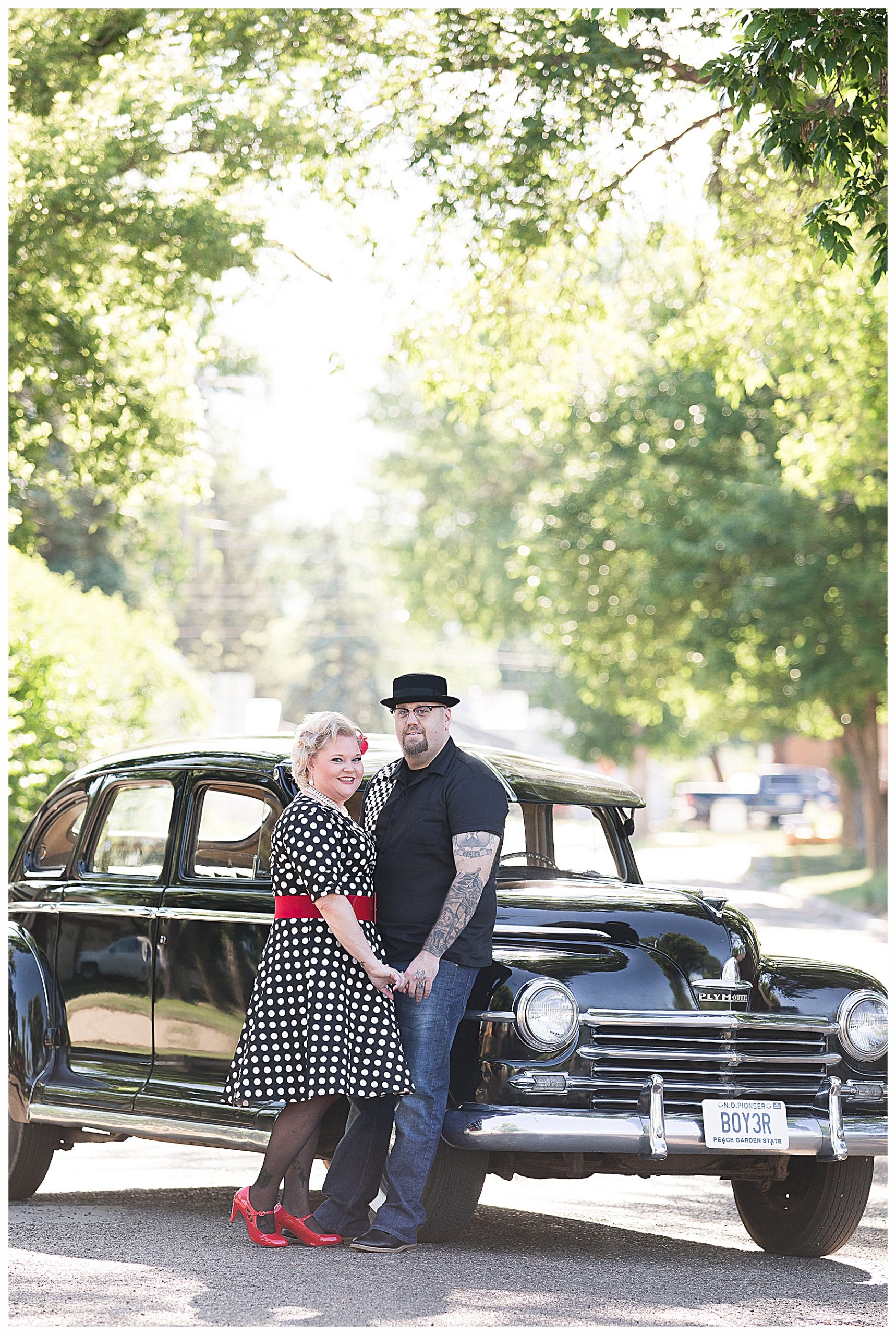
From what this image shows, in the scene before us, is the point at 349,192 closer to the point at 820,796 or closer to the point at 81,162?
the point at 81,162

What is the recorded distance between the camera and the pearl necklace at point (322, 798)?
6480 mm

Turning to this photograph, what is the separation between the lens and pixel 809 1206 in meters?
6.91

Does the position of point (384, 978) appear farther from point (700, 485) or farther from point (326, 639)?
point (326, 639)

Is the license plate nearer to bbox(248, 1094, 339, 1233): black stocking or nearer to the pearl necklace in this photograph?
bbox(248, 1094, 339, 1233): black stocking

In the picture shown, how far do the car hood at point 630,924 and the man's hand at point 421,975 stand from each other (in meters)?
0.47

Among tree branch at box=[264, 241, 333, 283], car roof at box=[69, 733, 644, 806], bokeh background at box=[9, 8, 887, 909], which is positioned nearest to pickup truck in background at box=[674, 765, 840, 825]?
bokeh background at box=[9, 8, 887, 909]

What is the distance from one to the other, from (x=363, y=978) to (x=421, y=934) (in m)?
0.30

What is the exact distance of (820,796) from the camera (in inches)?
2972

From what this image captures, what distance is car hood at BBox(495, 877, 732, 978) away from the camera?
6.58 meters

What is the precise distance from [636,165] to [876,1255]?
26.1ft

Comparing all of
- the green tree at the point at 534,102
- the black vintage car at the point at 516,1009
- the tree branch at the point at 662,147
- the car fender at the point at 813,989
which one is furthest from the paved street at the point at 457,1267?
the tree branch at the point at 662,147

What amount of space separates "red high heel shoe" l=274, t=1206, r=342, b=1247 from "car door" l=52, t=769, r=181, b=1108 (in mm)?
1135

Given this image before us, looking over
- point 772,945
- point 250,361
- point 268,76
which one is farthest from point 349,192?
point 250,361

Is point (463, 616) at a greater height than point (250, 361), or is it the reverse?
point (250, 361)
